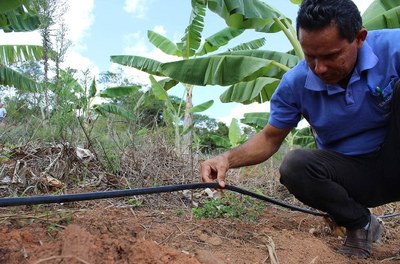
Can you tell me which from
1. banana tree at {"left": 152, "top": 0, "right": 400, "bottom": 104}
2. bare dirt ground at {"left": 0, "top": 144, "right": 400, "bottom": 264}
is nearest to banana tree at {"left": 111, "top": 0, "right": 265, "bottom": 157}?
banana tree at {"left": 152, "top": 0, "right": 400, "bottom": 104}

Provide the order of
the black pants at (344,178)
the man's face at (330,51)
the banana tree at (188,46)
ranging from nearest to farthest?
the man's face at (330,51) → the black pants at (344,178) → the banana tree at (188,46)

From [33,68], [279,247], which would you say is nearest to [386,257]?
[279,247]

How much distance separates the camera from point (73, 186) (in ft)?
8.46

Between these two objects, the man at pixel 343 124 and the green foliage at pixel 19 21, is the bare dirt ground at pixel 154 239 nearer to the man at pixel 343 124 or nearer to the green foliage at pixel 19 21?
the man at pixel 343 124

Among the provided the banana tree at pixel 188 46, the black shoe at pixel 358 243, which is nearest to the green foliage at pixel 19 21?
the banana tree at pixel 188 46

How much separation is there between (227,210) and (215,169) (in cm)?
64

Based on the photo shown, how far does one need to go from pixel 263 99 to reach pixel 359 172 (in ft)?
12.3

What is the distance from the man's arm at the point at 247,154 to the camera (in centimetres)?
192

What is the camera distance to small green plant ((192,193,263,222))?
2.42m

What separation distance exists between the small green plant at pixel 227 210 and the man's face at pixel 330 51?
3.37 feet

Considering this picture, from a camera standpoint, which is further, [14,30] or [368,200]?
[14,30]

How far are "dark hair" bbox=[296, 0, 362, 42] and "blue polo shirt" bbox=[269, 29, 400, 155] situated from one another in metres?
0.20

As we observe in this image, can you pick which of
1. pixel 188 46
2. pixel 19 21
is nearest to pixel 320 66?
pixel 188 46

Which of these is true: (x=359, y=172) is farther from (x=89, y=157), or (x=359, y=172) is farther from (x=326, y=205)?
(x=89, y=157)
